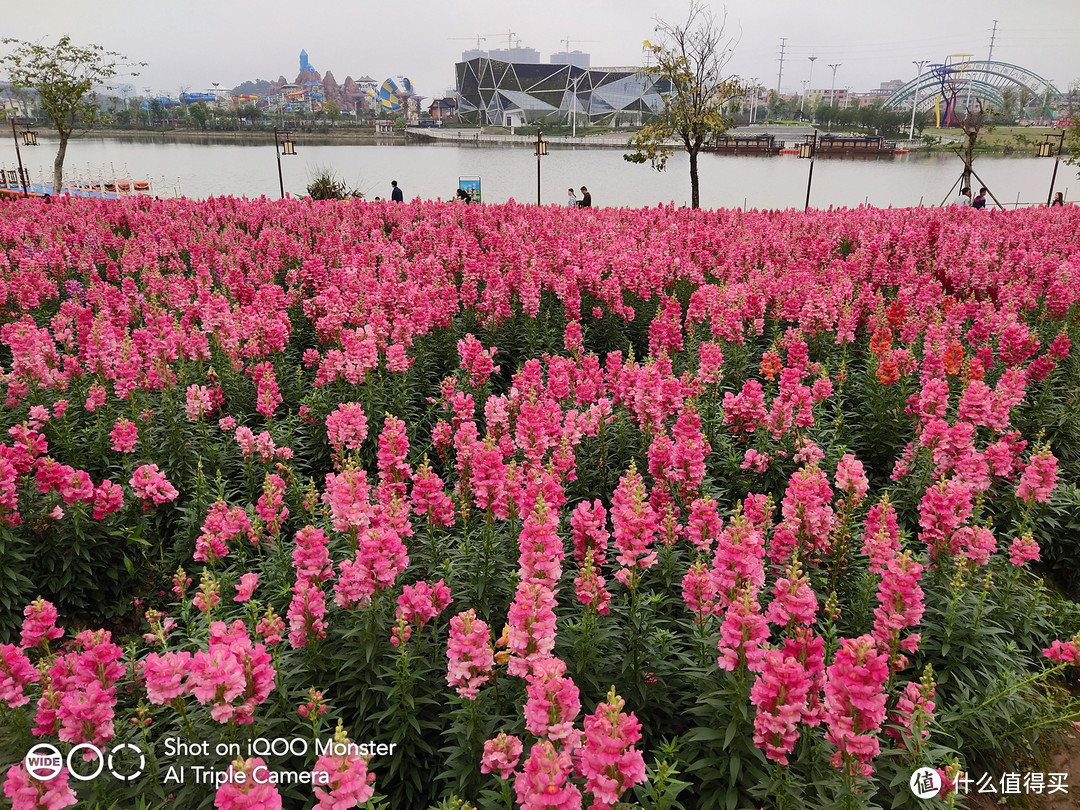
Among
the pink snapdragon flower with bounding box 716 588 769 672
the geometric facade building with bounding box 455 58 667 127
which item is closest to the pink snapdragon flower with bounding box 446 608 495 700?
the pink snapdragon flower with bounding box 716 588 769 672

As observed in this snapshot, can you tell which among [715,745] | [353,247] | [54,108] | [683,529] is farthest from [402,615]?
[54,108]

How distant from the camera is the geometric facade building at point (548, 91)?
152750 mm

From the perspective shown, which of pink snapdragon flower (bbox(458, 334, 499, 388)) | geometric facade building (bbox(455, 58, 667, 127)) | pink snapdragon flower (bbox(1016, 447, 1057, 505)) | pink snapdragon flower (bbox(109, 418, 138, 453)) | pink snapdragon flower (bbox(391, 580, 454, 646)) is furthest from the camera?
geometric facade building (bbox(455, 58, 667, 127))

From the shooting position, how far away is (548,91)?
155 m

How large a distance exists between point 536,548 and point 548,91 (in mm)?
168631

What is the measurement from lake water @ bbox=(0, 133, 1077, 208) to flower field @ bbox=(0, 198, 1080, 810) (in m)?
26.3

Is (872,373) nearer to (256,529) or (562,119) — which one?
(256,529)

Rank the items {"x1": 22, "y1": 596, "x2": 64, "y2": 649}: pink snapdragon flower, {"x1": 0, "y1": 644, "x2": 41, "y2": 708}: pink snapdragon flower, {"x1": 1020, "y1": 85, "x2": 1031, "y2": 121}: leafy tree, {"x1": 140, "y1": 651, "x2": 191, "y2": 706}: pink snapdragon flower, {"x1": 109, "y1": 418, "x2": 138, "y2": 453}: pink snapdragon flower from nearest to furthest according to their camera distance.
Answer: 1. {"x1": 140, "y1": 651, "x2": 191, "y2": 706}: pink snapdragon flower
2. {"x1": 0, "y1": 644, "x2": 41, "y2": 708}: pink snapdragon flower
3. {"x1": 22, "y1": 596, "x2": 64, "y2": 649}: pink snapdragon flower
4. {"x1": 109, "y1": 418, "x2": 138, "y2": 453}: pink snapdragon flower
5. {"x1": 1020, "y1": 85, "x2": 1031, "y2": 121}: leafy tree

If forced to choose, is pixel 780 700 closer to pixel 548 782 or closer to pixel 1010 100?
pixel 548 782

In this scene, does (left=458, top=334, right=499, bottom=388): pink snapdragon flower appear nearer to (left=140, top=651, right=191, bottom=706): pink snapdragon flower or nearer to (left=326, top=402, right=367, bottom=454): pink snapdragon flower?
(left=326, top=402, right=367, bottom=454): pink snapdragon flower

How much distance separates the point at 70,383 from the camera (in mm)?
7160

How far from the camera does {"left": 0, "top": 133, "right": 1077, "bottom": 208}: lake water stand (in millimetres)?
44406

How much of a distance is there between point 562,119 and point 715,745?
159879 mm

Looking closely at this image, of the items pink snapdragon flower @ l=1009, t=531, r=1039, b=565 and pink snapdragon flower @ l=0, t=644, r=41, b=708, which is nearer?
pink snapdragon flower @ l=0, t=644, r=41, b=708
